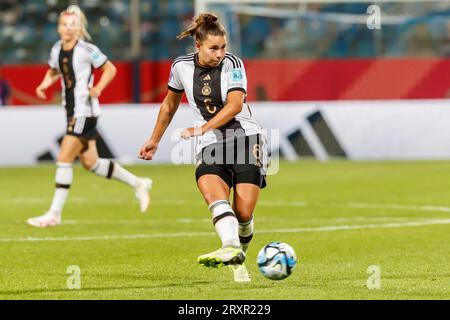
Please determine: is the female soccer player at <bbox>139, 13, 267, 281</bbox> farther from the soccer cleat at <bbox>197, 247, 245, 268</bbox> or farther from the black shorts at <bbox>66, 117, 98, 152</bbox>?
the black shorts at <bbox>66, 117, 98, 152</bbox>

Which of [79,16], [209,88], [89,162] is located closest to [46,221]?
[89,162]

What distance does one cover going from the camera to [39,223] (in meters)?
14.1

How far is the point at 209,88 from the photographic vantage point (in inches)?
365

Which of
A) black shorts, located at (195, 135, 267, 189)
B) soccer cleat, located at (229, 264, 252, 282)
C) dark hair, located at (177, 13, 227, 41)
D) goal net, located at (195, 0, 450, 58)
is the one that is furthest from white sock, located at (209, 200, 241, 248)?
goal net, located at (195, 0, 450, 58)

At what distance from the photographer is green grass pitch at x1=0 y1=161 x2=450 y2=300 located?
28.9 ft

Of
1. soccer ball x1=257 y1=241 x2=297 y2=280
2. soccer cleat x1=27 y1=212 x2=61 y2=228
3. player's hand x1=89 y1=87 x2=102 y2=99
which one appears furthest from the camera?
player's hand x1=89 y1=87 x2=102 y2=99

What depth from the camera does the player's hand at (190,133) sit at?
28.1 feet

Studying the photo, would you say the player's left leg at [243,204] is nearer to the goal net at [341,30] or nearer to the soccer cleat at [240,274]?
the soccer cleat at [240,274]

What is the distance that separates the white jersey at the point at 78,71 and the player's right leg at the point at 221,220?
5.69m

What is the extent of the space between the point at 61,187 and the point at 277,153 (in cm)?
1083

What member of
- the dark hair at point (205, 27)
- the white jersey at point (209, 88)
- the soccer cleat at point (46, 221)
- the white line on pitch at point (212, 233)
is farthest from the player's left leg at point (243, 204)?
the soccer cleat at point (46, 221)

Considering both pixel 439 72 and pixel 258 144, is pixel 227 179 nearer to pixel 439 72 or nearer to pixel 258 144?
Answer: pixel 258 144
